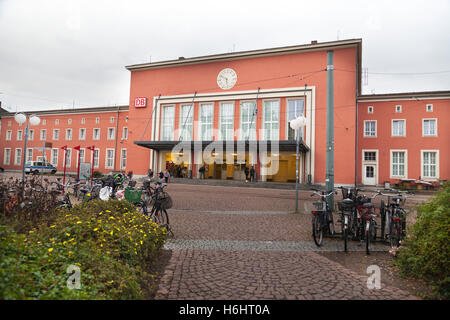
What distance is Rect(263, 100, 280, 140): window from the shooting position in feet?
94.2

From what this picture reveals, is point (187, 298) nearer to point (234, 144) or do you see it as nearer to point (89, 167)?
point (89, 167)

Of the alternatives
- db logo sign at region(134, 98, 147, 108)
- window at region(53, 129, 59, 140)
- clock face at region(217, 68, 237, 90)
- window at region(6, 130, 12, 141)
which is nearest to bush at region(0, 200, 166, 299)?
clock face at region(217, 68, 237, 90)

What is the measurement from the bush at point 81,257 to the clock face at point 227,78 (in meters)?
28.1

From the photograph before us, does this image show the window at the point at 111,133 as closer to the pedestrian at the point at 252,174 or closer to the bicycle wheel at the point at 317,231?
the pedestrian at the point at 252,174

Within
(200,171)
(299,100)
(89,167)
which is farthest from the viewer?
(200,171)

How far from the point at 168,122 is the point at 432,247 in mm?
31527

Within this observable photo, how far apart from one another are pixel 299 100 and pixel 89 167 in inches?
803

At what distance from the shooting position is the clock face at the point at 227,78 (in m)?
30.6

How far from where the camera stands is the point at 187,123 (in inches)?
1257

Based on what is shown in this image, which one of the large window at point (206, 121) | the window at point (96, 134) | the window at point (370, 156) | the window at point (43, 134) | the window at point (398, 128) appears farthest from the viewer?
the window at point (43, 134)

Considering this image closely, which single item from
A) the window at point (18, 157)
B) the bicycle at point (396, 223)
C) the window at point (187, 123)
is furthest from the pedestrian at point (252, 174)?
the window at point (18, 157)

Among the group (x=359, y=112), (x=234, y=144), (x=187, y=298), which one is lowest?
(x=187, y=298)
